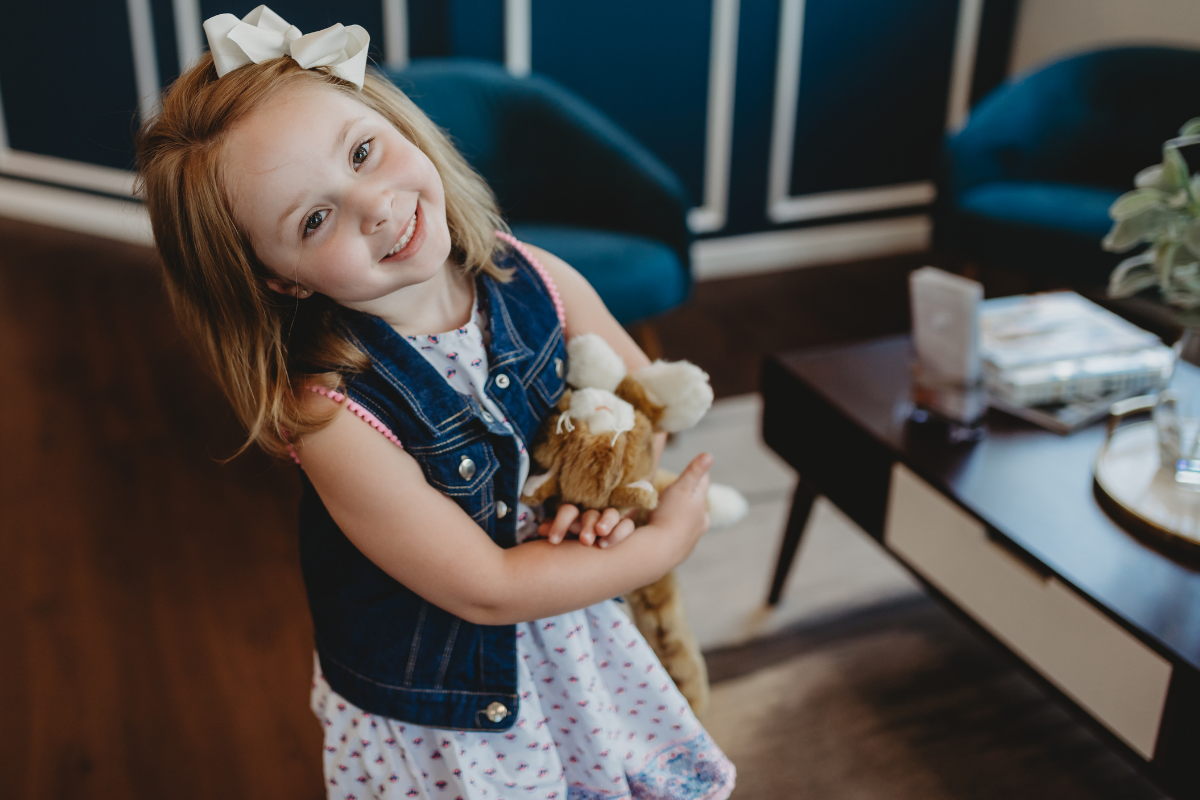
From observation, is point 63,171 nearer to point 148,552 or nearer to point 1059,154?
point 148,552

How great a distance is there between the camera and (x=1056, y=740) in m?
1.29

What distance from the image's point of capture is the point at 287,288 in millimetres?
783

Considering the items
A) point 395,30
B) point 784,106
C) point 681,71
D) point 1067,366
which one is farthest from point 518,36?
point 1067,366

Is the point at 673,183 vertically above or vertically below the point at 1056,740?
above

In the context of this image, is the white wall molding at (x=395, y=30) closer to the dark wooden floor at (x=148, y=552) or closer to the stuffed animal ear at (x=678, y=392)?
the dark wooden floor at (x=148, y=552)

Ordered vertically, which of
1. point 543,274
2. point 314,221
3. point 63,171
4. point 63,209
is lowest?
point 63,209

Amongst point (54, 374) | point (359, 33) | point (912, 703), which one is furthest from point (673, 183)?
point (54, 374)

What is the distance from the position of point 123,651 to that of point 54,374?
1.20m

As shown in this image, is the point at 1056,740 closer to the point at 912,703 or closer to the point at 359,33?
the point at 912,703

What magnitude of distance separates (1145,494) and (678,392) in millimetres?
628

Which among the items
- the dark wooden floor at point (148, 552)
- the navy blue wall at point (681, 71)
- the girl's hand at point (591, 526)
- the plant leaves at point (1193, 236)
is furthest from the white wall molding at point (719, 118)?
the girl's hand at point (591, 526)

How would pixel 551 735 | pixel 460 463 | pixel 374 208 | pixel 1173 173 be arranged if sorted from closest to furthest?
pixel 374 208
pixel 460 463
pixel 551 735
pixel 1173 173

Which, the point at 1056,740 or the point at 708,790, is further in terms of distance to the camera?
the point at 1056,740

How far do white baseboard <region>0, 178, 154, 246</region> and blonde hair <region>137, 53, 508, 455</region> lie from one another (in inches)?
112
